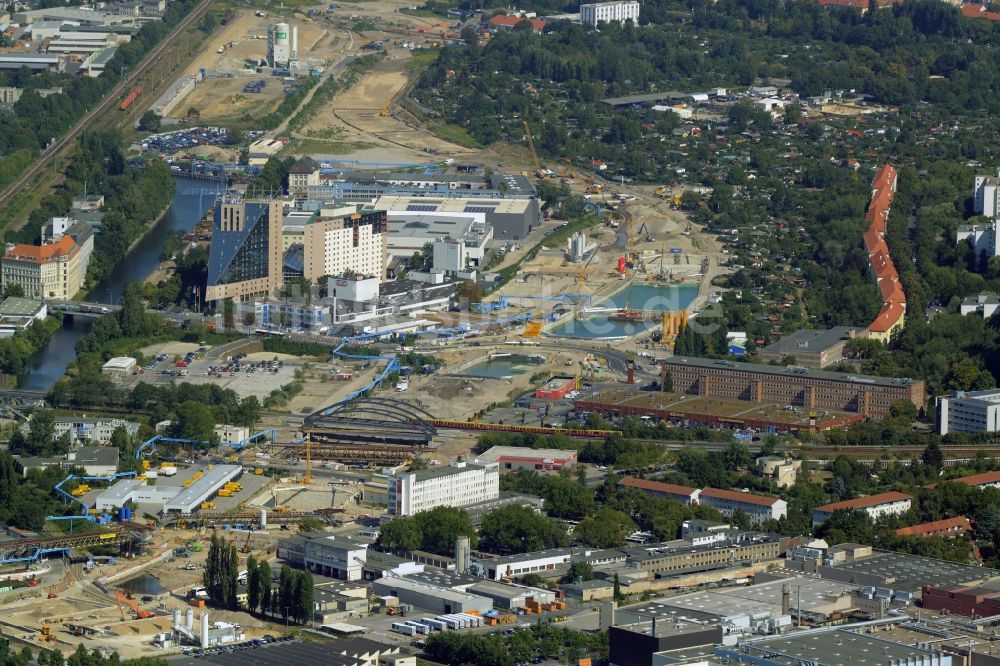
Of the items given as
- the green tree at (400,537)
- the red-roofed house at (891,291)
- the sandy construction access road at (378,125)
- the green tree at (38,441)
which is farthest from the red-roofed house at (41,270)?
the green tree at (400,537)

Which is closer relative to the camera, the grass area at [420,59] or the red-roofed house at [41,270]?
the red-roofed house at [41,270]

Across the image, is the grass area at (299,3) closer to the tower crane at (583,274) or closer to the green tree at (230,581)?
the tower crane at (583,274)

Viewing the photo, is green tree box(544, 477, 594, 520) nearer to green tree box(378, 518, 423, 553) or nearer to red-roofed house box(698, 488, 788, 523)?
red-roofed house box(698, 488, 788, 523)

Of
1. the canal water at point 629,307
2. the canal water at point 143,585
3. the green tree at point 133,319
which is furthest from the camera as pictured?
the canal water at point 629,307

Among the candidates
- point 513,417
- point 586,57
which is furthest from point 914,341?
point 586,57

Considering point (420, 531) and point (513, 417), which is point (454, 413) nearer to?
point (513, 417)

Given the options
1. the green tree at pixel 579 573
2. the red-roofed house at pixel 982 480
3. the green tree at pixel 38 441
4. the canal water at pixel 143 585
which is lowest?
the canal water at pixel 143 585

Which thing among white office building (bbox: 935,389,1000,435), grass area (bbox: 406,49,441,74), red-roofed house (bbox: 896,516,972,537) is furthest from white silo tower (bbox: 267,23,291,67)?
red-roofed house (bbox: 896,516,972,537)
